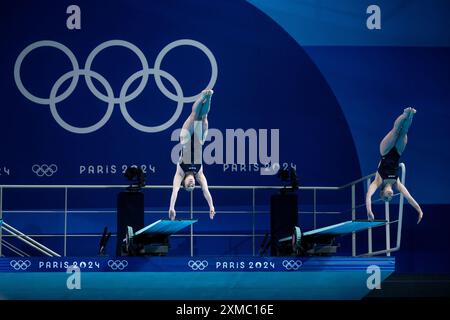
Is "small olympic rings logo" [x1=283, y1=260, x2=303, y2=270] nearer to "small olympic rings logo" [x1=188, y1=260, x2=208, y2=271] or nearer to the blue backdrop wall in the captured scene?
"small olympic rings logo" [x1=188, y1=260, x2=208, y2=271]

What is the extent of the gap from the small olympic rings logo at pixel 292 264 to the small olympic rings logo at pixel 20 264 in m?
2.47

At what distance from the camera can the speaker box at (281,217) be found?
11266 mm

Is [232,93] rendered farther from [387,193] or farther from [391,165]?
[387,193]

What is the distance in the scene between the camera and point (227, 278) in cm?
1020

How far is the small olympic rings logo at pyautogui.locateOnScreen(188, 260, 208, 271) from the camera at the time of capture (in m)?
10.1

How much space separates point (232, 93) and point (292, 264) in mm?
2862

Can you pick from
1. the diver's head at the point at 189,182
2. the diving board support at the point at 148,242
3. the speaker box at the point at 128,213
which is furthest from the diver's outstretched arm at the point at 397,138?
the speaker box at the point at 128,213

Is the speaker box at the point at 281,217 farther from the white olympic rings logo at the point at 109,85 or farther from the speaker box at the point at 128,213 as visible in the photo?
the white olympic rings logo at the point at 109,85

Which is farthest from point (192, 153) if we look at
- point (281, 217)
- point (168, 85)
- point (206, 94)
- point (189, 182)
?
point (168, 85)

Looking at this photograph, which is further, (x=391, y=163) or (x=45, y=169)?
(x=45, y=169)

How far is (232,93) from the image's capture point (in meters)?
12.2


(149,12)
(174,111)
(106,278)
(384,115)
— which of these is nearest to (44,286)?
(106,278)

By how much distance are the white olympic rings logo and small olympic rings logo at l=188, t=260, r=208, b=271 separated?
2.52 m
